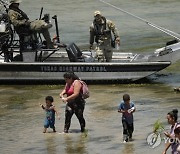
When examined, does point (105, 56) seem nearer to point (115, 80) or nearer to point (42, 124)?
point (115, 80)

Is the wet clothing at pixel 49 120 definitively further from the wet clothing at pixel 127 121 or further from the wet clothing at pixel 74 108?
the wet clothing at pixel 127 121

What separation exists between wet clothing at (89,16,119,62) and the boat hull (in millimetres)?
566

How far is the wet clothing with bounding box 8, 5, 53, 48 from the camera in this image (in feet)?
66.3

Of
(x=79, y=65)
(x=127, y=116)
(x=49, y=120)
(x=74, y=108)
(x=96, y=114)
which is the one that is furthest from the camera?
(x=79, y=65)

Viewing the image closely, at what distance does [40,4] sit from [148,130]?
84.5ft

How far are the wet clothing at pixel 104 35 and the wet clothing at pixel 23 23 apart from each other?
1206 millimetres

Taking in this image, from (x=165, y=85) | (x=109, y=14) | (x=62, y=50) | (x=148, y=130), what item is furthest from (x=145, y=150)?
(x=109, y=14)

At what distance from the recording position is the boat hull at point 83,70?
20141mm

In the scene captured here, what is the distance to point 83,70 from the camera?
20.3 metres

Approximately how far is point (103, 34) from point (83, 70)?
1.01 metres

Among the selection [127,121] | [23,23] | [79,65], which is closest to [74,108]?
[127,121]

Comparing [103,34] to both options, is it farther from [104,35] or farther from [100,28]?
[100,28]

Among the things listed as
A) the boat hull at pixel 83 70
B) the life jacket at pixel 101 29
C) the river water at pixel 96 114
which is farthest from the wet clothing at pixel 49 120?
the life jacket at pixel 101 29

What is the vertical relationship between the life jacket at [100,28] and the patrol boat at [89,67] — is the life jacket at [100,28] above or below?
above
